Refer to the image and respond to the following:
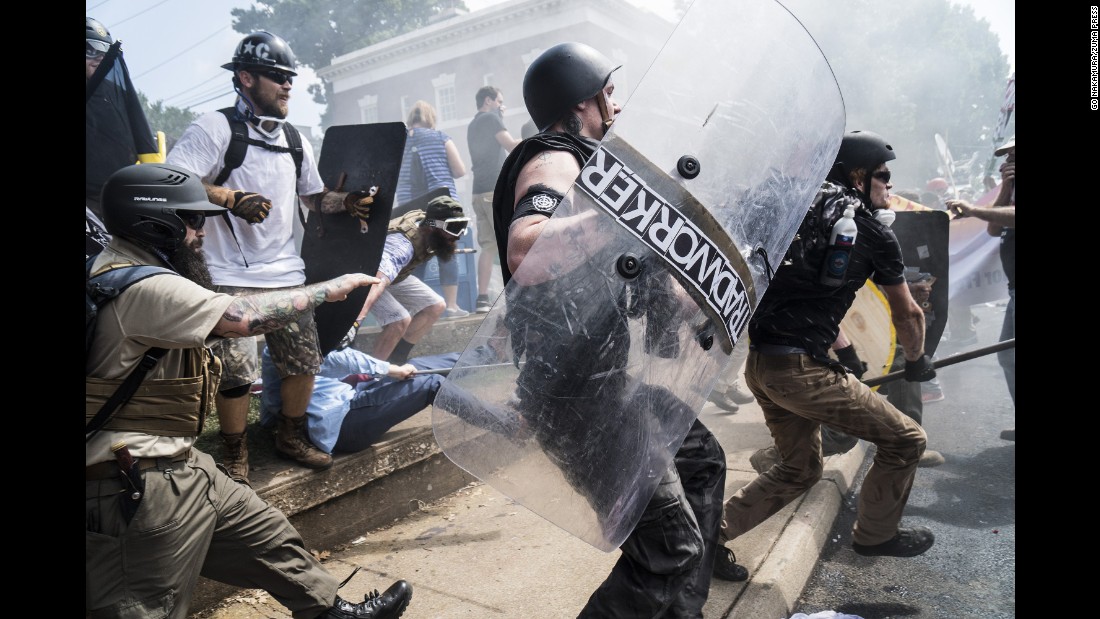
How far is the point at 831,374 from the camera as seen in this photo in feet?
9.13

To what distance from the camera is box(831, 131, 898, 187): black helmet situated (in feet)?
10.1

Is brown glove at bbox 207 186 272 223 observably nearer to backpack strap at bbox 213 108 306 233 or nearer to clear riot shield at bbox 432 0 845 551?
backpack strap at bbox 213 108 306 233

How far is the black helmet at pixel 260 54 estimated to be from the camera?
10.6 ft

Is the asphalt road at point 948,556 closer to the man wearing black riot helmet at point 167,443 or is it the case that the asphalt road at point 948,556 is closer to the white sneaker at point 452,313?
the man wearing black riot helmet at point 167,443

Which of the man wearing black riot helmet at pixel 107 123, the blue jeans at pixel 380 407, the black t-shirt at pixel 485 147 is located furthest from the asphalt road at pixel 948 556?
the black t-shirt at pixel 485 147

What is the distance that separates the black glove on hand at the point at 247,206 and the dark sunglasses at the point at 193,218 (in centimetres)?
87

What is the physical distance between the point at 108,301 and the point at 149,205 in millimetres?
315

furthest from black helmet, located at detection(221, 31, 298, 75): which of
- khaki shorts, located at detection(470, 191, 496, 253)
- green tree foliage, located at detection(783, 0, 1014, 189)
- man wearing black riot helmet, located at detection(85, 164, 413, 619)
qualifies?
green tree foliage, located at detection(783, 0, 1014, 189)
